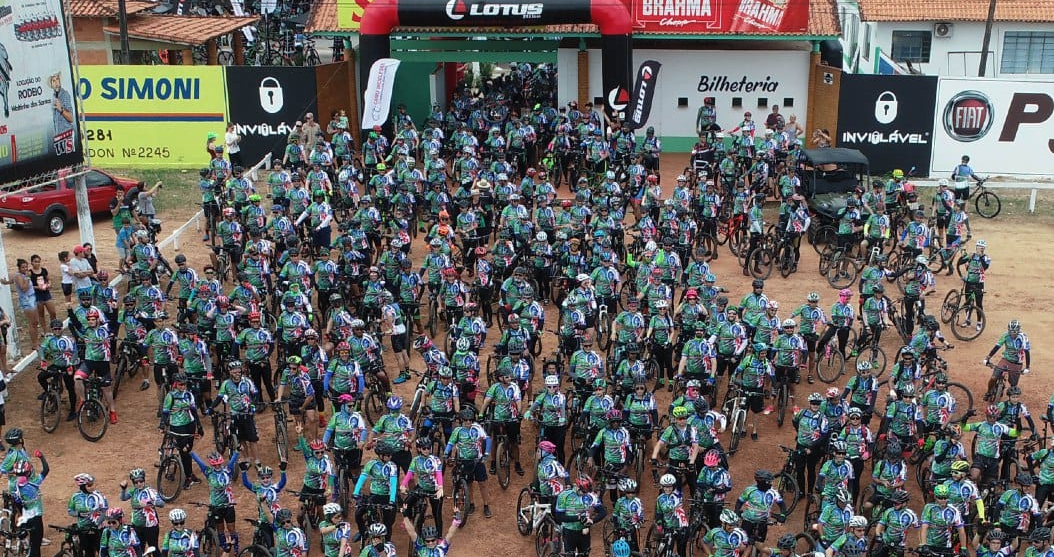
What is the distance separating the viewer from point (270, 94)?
114 feet

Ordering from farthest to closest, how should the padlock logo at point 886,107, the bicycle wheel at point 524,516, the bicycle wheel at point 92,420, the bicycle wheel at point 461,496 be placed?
1. the padlock logo at point 886,107
2. the bicycle wheel at point 92,420
3. the bicycle wheel at point 461,496
4. the bicycle wheel at point 524,516

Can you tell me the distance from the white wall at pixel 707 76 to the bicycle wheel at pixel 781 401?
16789 millimetres

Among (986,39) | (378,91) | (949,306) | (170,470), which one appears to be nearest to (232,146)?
(378,91)

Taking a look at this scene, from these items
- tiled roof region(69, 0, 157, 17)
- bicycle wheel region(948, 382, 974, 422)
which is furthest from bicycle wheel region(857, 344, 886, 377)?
tiled roof region(69, 0, 157, 17)

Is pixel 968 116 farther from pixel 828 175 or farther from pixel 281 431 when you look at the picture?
pixel 281 431

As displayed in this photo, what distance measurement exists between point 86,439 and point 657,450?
9.29 m

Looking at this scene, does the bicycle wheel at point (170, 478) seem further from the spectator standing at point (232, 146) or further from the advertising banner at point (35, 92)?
the spectator standing at point (232, 146)

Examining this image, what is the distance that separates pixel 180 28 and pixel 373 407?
78.6 feet

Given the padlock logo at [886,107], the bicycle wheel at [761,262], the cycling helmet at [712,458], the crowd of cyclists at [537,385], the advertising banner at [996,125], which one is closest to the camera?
the crowd of cyclists at [537,385]

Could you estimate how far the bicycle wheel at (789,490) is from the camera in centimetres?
1742

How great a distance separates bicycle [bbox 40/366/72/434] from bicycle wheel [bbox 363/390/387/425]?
4.95 meters

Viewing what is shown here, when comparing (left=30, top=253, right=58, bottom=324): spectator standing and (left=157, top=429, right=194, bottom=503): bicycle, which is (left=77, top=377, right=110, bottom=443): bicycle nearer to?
(left=157, top=429, right=194, bottom=503): bicycle

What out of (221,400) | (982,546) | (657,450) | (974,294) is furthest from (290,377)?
(974,294)

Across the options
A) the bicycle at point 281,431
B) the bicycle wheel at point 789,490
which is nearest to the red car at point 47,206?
the bicycle at point 281,431
